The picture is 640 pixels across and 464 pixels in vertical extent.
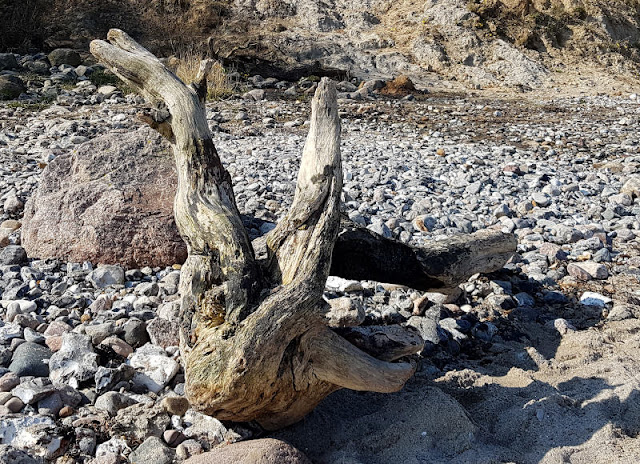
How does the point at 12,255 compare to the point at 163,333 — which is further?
the point at 12,255

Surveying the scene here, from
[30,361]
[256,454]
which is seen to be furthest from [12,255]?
[256,454]

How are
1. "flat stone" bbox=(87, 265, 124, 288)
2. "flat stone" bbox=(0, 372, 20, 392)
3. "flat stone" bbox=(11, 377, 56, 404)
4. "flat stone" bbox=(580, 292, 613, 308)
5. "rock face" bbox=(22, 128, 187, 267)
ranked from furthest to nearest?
"rock face" bbox=(22, 128, 187, 267)
"flat stone" bbox=(87, 265, 124, 288)
"flat stone" bbox=(580, 292, 613, 308)
"flat stone" bbox=(0, 372, 20, 392)
"flat stone" bbox=(11, 377, 56, 404)

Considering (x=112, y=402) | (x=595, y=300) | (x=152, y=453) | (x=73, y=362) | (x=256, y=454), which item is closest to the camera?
(x=256, y=454)

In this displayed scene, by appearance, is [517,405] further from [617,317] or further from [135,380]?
[135,380]

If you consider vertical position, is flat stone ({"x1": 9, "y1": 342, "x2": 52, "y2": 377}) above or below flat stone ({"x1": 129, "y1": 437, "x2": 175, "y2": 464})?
above

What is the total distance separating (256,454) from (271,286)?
77 centimetres

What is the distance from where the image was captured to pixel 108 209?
15.5 ft

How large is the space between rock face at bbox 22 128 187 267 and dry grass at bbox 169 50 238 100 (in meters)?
5.55

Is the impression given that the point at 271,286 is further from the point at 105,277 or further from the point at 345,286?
the point at 105,277

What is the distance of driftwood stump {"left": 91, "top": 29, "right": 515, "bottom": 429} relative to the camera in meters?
2.58

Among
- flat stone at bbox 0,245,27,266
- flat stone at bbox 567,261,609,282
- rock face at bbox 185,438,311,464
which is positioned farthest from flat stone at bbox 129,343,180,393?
flat stone at bbox 567,261,609,282

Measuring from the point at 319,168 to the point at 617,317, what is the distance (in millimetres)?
2352

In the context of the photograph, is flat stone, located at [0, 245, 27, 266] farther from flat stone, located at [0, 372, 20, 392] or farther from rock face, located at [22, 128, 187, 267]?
flat stone, located at [0, 372, 20, 392]

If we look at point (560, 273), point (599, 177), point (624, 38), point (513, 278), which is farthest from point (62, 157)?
point (624, 38)
